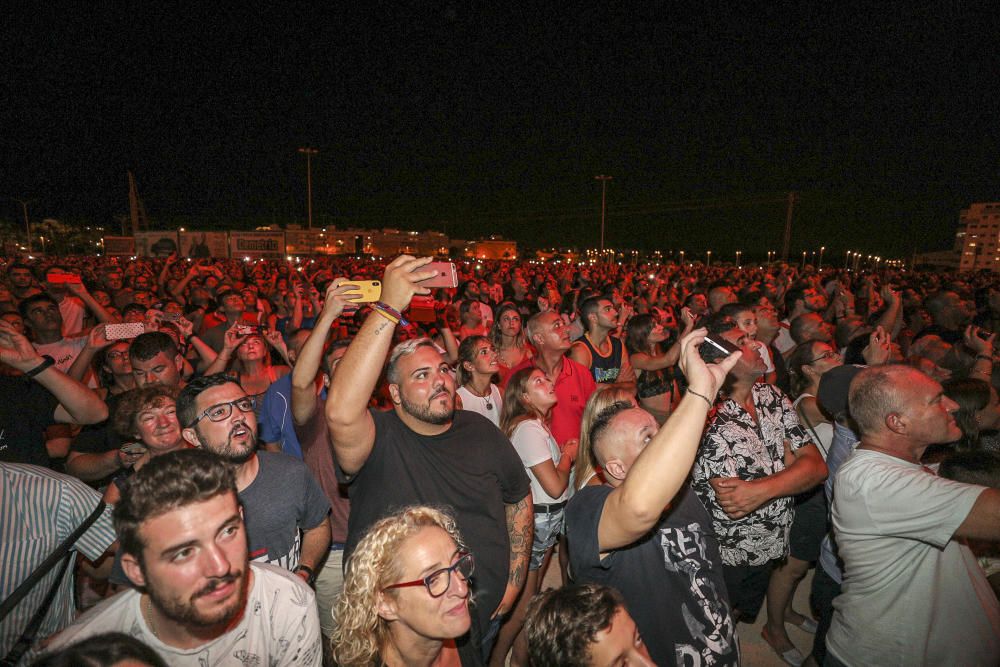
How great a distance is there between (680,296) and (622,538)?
43.2ft

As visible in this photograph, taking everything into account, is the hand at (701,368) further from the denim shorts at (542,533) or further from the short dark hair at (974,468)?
the denim shorts at (542,533)

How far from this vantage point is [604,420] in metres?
2.45

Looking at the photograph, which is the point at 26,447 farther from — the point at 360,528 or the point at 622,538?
the point at 622,538

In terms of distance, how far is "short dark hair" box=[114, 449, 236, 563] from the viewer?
1.73 metres

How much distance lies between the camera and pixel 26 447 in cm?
360

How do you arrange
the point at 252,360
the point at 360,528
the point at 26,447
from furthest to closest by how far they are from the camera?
the point at 252,360 < the point at 26,447 < the point at 360,528

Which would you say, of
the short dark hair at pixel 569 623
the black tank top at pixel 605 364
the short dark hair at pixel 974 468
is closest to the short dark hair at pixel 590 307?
the black tank top at pixel 605 364

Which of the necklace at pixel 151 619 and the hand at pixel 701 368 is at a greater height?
the hand at pixel 701 368

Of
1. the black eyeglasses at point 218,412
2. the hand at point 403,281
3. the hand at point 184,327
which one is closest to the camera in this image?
the hand at point 403,281


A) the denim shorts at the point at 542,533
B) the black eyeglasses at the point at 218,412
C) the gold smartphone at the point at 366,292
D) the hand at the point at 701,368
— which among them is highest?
the gold smartphone at the point at 366,292

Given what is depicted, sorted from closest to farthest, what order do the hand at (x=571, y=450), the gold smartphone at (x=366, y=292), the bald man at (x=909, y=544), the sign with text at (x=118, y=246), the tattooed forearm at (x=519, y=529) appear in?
1. the bald man at (x=909, y=544)
2. the gold smartphone at (x=366, y=292)
3. the tattooed forearm at (x=519, y=529)
4. the hand at (x=571, y=450)
5. the sign with text at (x=118, y=246)

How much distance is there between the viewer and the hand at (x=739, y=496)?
Result: 2.99 meters

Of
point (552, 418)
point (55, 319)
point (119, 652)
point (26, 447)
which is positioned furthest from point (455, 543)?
point (55, 319)

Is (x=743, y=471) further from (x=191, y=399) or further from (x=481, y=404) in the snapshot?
(x=191, y=399)
